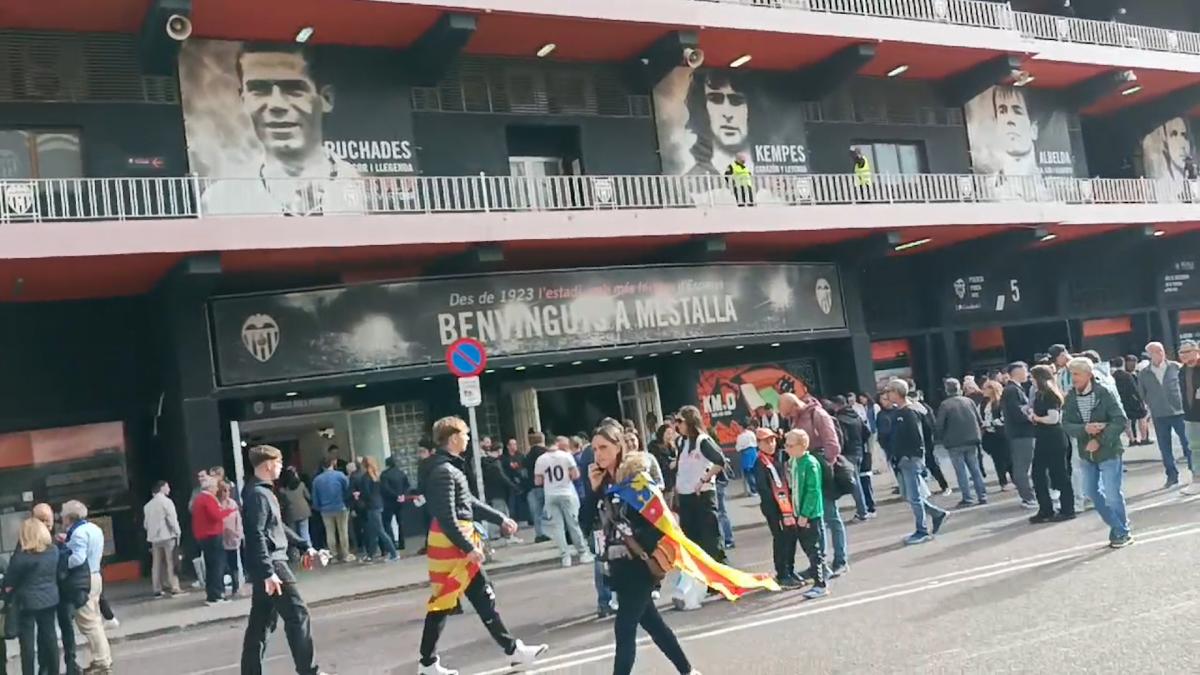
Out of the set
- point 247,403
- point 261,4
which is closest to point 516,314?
point 247,403

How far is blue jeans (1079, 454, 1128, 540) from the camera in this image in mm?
9711

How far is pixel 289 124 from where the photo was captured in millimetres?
17094

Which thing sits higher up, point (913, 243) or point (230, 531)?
point (913, 243)

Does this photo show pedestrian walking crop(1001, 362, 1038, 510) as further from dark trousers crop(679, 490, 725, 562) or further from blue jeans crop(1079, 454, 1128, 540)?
dark trousers crop(679, 490, 725, 562)

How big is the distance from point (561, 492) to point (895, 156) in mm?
13908

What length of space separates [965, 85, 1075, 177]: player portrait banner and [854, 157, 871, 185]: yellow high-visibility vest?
161 inches

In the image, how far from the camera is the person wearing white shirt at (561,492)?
13219mm

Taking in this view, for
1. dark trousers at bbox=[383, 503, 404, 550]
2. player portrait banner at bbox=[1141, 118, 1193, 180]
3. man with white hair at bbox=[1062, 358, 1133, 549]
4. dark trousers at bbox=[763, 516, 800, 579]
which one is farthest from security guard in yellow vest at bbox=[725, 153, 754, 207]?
player portrait banner at bbox=[1141, 118, 1193, 180]

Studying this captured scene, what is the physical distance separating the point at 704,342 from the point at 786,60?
6171 millimetres

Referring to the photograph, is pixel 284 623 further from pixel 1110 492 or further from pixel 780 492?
pixel 1110 492

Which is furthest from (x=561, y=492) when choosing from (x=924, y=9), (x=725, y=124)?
(x=924, y=9)

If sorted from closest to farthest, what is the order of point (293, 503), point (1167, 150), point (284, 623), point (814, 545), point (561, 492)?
point (284, 623), point (814, 545), point (561, 492), point (293, 503), point (1167, 150)

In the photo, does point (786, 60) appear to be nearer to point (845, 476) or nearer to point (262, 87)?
point (262, 87)

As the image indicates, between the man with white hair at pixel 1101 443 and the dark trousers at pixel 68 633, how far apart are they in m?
9.35
